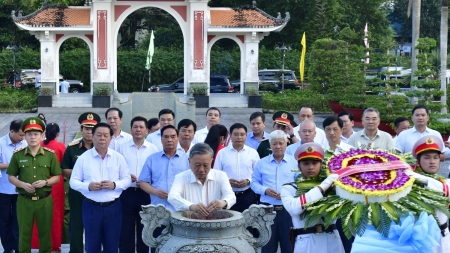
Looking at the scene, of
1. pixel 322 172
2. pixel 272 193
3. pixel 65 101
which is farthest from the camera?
pixel 65 101

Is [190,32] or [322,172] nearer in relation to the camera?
[322,172]

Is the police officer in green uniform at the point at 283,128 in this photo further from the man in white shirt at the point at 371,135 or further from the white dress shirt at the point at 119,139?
the white dress shirt at the point at 119,139

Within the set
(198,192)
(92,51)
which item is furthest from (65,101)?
(198,192)

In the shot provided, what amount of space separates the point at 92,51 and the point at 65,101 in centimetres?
223

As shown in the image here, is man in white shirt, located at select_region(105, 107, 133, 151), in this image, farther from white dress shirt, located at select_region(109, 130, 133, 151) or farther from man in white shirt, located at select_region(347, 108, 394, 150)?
man in white shirt, located at select_region(347, 108, 394, 150)

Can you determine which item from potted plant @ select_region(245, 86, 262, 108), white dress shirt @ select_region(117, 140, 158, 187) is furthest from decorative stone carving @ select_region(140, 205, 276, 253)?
potted plant @ select_region(245, 86, 262, 108)

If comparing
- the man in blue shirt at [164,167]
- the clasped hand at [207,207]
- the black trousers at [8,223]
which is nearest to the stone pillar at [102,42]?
the black trousers at [8,223]

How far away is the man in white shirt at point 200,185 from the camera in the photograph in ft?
19.8

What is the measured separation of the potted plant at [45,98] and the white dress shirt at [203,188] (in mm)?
21871

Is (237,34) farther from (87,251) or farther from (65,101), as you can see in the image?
(87,251)

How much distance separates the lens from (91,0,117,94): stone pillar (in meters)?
27.6

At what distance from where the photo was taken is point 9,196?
8.42 meters

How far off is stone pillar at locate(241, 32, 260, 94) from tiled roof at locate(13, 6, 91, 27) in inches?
244

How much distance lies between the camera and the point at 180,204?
19.6ft
